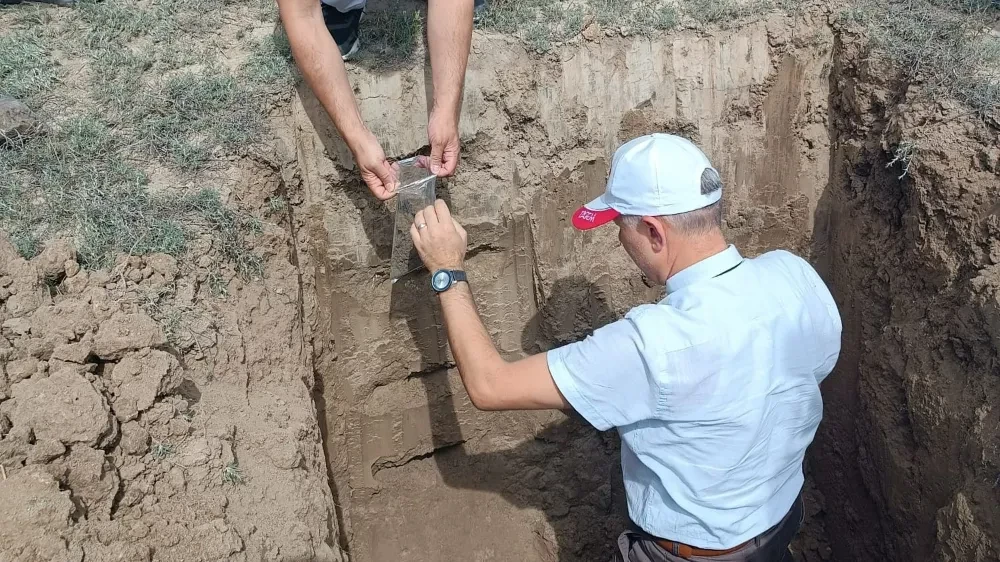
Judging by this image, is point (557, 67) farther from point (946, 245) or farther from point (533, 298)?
point (946, 245)

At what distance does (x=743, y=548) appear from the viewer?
2260mm

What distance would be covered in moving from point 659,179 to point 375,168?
4.27 feet

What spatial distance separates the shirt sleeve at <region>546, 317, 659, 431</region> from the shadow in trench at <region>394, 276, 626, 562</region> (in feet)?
6.54

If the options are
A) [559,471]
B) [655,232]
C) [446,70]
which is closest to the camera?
[655,232]

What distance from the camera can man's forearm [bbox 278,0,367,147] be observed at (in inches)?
110

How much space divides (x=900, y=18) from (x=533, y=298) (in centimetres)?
253

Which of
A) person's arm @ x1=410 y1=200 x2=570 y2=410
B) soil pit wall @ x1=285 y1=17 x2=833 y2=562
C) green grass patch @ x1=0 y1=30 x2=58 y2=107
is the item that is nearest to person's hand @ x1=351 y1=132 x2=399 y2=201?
soil pit wall @ x1=285 y1=17 x2=833 y2=562

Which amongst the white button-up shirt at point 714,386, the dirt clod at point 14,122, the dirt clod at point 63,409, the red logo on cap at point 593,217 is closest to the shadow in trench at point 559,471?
the red logo on cap at point 593,217

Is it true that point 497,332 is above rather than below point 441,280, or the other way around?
below

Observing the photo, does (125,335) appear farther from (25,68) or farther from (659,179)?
(25,68)

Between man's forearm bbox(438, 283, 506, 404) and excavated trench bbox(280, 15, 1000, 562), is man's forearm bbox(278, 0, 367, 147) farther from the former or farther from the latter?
man's forearm bbox(438, 283, 506, 404)

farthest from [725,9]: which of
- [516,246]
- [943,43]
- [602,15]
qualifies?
[516,246]

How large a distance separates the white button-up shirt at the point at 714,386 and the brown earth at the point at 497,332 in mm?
1052

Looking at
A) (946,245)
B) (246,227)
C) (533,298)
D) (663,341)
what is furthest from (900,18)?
(246,227)
